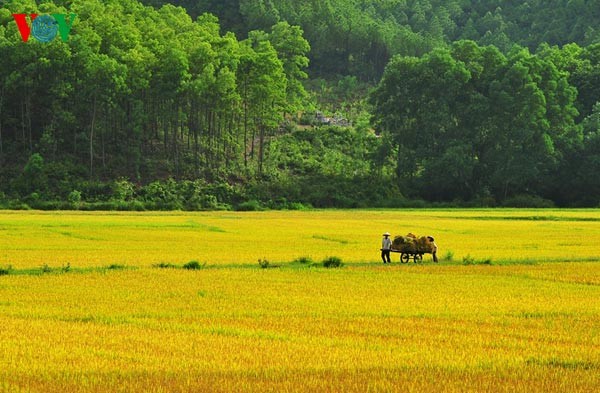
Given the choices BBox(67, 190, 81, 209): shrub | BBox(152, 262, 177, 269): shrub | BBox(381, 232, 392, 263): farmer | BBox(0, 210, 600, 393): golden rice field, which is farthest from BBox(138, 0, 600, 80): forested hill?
BBox(152, 262, 177, 269): shrub

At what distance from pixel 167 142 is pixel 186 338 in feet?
225

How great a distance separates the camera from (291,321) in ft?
56.2

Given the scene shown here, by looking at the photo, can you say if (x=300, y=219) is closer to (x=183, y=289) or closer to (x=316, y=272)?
(x=316, y=272)

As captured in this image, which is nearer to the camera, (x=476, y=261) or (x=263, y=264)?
(x=263, y=264)

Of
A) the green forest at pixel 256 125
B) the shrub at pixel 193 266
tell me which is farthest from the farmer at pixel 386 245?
the green forest at pixel 256 125

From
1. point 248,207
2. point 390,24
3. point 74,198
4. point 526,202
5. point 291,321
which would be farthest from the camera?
point 390,24

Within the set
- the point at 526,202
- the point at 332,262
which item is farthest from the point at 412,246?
the point at 526,202

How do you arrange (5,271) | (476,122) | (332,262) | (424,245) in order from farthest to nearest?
(476,122) < (424,245) < (332,262) < (5,271)

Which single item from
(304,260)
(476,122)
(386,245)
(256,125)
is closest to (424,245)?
(386,245)

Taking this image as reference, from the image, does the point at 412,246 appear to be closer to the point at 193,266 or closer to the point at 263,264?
the point at 263,264

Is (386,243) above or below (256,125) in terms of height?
below

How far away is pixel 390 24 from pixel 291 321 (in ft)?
376

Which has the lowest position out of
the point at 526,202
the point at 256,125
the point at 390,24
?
the point at 526,202

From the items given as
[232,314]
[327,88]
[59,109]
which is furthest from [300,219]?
[327,88]
